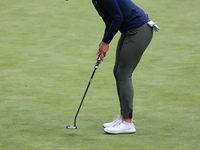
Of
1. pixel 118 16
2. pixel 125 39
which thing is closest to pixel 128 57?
pixel 125 39

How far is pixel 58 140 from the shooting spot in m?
4.16

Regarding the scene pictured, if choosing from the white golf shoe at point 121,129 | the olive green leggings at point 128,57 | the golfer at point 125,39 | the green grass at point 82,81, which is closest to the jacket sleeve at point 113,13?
the golfer at point 125,39

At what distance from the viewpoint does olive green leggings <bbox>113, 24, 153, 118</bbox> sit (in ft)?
14.0

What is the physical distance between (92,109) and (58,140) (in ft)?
3.90

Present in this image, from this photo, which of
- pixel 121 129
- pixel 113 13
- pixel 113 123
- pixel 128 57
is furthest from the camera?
pixel 113 123

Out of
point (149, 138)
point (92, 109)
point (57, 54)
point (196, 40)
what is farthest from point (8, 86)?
point (196, 40)

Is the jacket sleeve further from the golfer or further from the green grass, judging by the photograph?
the green grass

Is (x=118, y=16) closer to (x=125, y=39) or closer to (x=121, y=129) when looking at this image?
(x=125, y=39)

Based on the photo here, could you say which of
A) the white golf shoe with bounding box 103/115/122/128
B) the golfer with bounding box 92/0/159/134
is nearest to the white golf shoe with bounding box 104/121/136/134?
the golfer with bounding box 92/0/159/134

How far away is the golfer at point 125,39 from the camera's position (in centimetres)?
412

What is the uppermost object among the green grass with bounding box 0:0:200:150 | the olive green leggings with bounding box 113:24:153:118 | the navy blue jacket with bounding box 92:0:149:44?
the navy blue jacket with bounding box 92:0:149:44

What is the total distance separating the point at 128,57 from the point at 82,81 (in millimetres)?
2526

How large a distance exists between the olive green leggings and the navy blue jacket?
68 millimetres

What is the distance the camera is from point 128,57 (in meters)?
4.28
